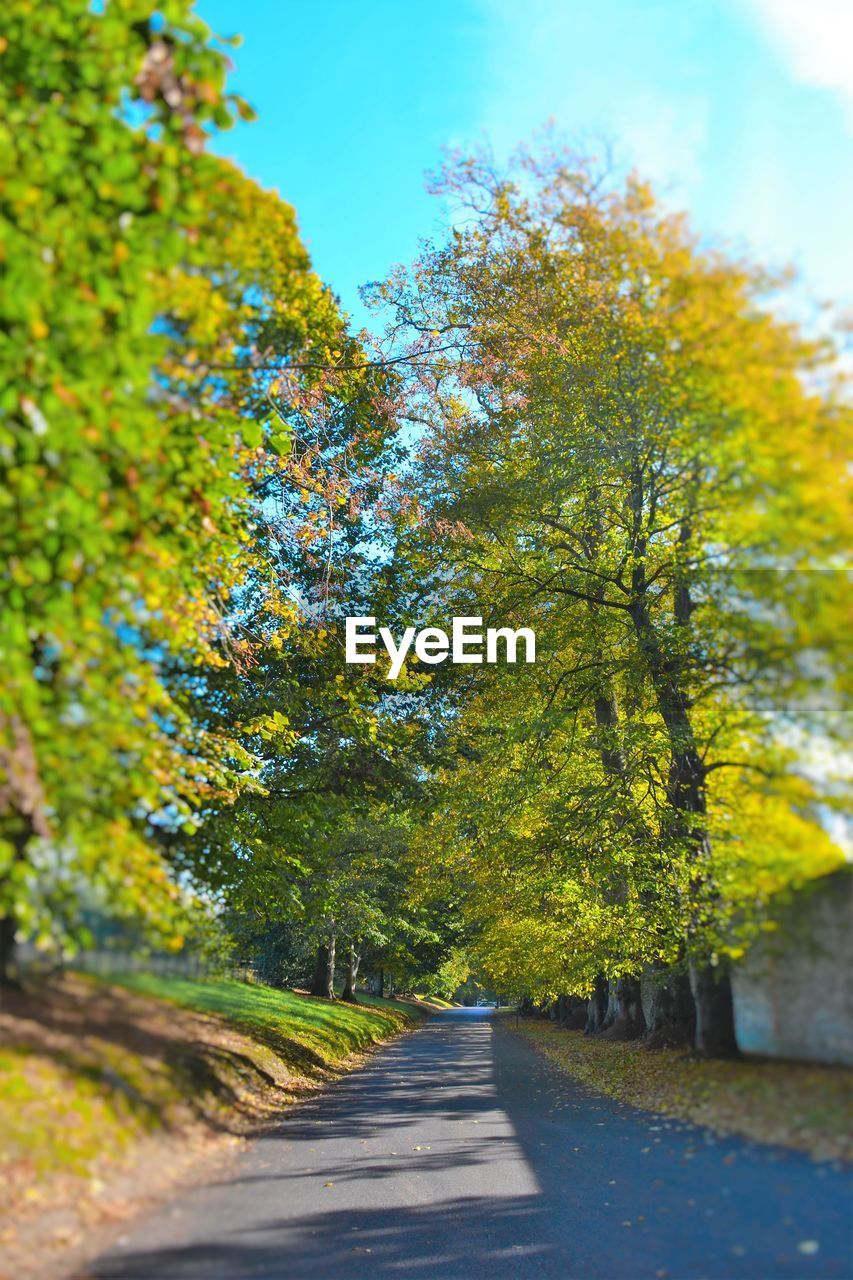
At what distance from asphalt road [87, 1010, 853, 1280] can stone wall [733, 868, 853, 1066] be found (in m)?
0.54

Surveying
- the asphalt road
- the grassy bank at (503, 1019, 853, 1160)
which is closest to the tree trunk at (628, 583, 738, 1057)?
the grassy bank at (503, 1019, 853, 1160)

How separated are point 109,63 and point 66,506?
8.58ft

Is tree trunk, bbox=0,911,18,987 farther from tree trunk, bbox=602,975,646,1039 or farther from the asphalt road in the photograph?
tree trunk, bbox=602,975,646,1039

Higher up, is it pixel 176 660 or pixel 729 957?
pixel 176 660

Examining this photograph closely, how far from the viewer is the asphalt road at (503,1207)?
14.6 feet

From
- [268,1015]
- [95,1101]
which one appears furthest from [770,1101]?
[268,1015]

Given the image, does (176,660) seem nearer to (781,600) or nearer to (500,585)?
(781,600)

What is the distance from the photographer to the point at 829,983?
4.55 metres

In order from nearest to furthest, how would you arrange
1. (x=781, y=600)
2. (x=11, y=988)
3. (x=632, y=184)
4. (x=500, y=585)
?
(x=11, y=988) → (x=781, y=600) → (x=632, y=184) → (x=500, y=585)

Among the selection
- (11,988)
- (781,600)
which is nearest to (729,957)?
(781,600)

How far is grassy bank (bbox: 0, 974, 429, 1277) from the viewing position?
426 cm

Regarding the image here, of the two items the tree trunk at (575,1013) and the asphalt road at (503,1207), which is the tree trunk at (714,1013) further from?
the tree trunk at (575,1013)

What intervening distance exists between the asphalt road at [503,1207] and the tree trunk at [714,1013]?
496 mm

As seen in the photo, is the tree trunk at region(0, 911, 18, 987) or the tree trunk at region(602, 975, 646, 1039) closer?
the tree trunk at region(0, 911, 18, 987)
